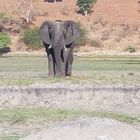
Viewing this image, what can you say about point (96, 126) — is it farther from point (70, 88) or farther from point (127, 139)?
point (70, 88)

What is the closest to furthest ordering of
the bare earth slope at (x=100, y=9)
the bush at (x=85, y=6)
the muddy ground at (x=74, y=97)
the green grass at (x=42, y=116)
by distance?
the green grass at (x=42, y=116)
the muddy ground at (x=74, y=97)
the bare earth slope at (x=100, y=9)
the bush at (x=85, y=6)

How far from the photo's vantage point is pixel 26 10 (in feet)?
308

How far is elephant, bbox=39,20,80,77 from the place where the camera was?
28000 millimetres

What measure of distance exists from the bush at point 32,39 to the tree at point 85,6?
47.8ft

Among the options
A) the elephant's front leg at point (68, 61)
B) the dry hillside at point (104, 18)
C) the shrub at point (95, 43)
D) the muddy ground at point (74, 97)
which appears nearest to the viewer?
the muddy ground at point (74, 97)

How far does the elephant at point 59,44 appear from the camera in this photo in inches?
1102

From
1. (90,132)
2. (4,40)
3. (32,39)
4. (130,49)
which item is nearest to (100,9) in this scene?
(32,39)

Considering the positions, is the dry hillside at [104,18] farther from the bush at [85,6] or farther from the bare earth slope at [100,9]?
the bush at [85,6]

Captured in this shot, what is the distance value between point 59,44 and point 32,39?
5238cm

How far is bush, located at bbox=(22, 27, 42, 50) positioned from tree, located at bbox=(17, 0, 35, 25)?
9.46 metres

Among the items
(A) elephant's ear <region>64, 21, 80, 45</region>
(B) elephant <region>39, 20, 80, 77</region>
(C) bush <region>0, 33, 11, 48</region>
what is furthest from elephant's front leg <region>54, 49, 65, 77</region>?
(C) bush <region>0, 33, 11, 48</region>

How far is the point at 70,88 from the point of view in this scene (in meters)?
21.8

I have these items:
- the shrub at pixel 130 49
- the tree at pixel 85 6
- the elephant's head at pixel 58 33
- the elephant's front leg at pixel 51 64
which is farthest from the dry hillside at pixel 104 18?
the elephant's front leg at pixel 51 64

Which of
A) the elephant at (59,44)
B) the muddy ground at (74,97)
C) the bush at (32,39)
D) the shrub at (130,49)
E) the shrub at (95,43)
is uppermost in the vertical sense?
the elephant at (59,44)
